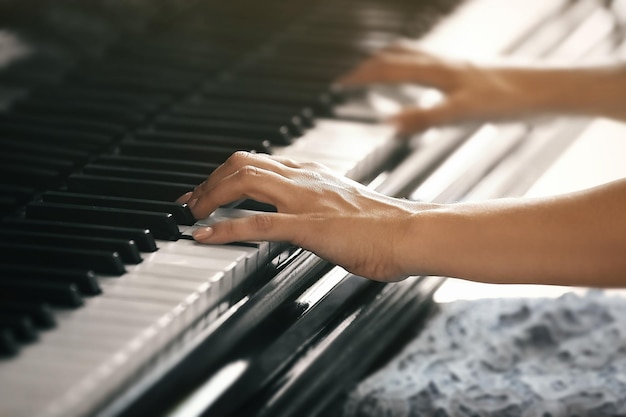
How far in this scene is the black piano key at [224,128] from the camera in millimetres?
1419

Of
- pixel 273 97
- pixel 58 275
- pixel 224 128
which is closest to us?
pixel 58 275

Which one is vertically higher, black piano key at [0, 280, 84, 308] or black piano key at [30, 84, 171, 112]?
black piano key at [30, 84, 171, 112]

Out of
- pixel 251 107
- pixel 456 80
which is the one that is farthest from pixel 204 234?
pixel 456 80

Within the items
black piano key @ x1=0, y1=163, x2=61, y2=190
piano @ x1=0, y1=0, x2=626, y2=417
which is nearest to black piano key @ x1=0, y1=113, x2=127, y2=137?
piano @ x1=0, y1=0, x2=626, y2=417

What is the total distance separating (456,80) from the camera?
5.87 ft

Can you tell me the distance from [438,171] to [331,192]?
1.22 ft

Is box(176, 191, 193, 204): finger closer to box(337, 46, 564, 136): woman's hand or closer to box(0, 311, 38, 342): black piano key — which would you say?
box(0, 311, 38, 342): black piano key

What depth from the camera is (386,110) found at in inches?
65.3

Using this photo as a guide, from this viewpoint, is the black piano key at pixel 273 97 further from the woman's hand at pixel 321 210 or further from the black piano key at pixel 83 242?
the black piano key at pixel 83 242

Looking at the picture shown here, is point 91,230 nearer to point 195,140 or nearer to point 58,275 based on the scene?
point 58,275

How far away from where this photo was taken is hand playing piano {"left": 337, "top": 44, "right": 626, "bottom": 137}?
1.75 m

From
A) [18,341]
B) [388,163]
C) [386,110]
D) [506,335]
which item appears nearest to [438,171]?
[388,163]

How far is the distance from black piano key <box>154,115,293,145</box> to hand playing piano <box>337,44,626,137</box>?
28cm

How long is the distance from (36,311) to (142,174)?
0.37 meters
